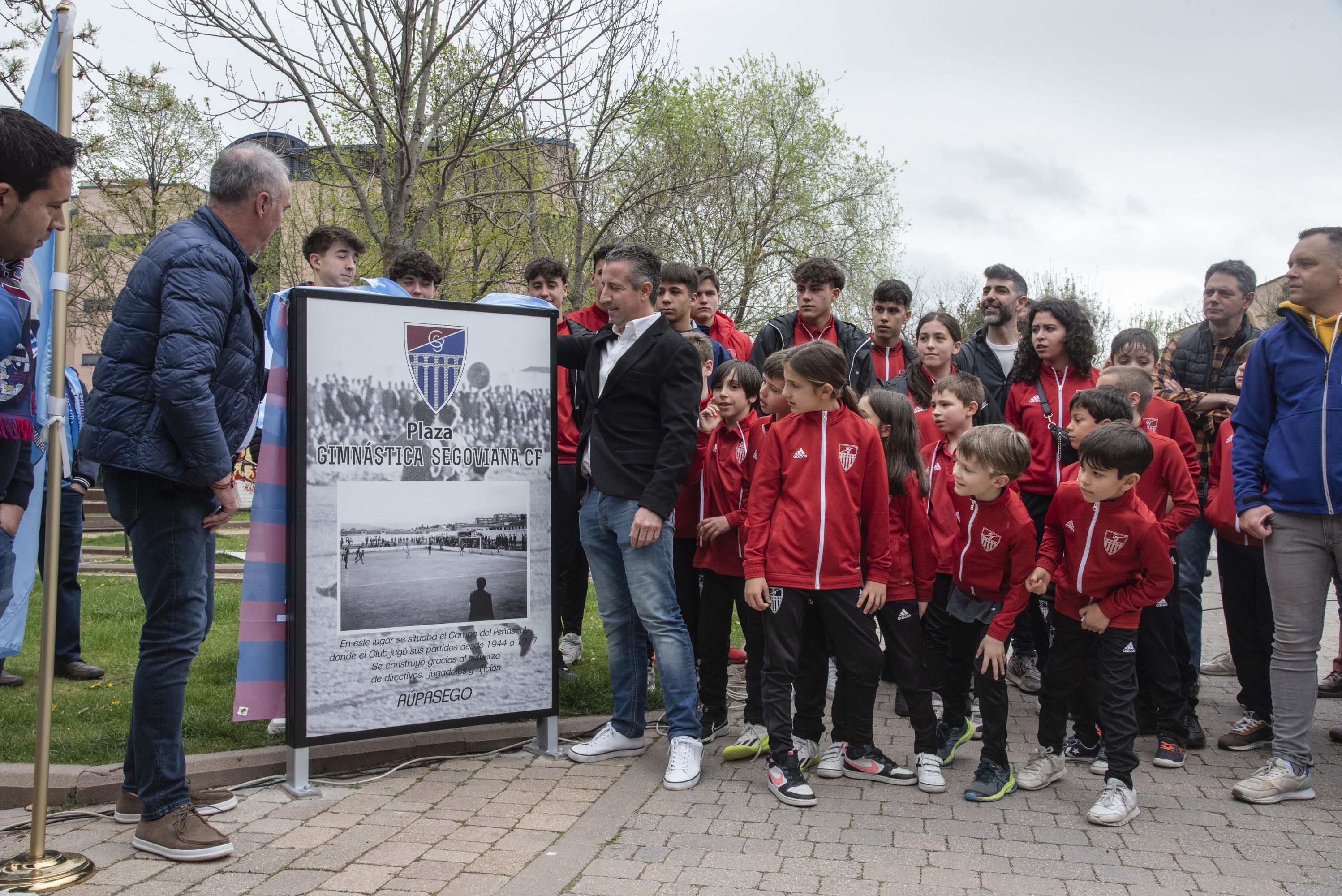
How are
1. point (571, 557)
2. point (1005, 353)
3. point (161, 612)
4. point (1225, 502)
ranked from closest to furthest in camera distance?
point (161, 612)
point (1225, 502)
point (571, 557)
point (1005, 353)

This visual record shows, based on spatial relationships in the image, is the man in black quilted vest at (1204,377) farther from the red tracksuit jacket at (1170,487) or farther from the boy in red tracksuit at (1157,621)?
the red tracksuit jacket at (1170,487)

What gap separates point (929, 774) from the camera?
4594 mm

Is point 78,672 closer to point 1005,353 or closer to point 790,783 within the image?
point 790,783

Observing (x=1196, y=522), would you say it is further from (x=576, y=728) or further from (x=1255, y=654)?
(x=576, y=728)

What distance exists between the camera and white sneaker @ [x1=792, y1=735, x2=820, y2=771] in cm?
484

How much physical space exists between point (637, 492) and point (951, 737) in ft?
6.46

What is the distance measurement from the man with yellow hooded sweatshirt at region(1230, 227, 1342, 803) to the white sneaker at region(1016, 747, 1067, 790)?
2.39 feet

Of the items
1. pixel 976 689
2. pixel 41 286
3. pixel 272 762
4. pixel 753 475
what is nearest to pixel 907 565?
pixel 976 689

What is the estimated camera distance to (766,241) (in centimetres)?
2928

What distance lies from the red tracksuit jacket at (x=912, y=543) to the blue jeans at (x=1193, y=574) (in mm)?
1833

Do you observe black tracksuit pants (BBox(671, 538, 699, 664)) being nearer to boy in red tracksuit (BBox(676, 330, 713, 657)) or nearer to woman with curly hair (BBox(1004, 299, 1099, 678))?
boy in red tracksuit (BBox(676, 330, 713, 657))

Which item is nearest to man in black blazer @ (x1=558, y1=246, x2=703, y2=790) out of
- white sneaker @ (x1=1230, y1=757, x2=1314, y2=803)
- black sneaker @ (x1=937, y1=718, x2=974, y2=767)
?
black sneaker @ (x1=937, y1=718, x2=974, y2=767)

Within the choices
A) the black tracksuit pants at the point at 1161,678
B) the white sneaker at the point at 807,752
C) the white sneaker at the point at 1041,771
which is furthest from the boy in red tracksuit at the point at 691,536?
the black tracksuit pants at the point at 1161,678

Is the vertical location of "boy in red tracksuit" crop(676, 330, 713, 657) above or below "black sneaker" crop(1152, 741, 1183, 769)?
above
